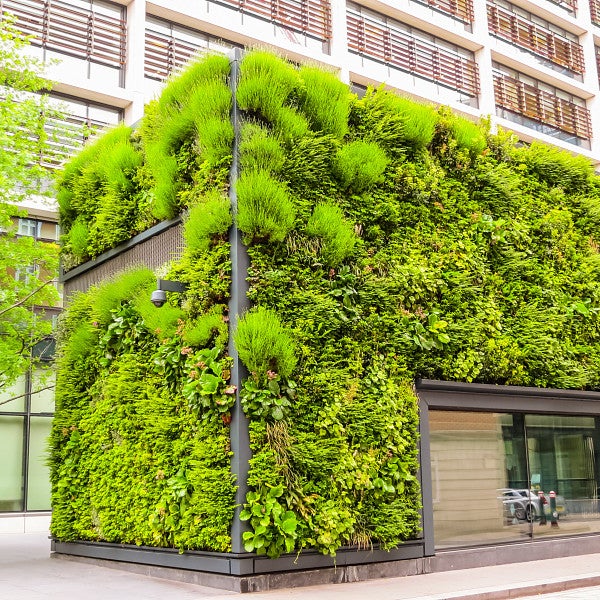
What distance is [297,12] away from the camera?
2675 cm


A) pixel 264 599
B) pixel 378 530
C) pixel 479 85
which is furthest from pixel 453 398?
pixel 479 85

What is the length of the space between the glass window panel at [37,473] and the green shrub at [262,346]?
45.9ft

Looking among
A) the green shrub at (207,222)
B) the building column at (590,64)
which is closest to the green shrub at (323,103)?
the green shrub at (207,222)

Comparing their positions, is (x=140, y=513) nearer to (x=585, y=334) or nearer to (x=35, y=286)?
(x=35, y=286)

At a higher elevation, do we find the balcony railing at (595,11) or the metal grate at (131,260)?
the balcony railing at (595,11)

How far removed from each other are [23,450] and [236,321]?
46.5 ft

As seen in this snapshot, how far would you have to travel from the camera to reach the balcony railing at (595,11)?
3609 centimetres

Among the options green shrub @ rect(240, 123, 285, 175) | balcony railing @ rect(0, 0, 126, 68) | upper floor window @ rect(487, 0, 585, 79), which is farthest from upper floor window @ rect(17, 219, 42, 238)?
upper floor window @ rect(487, 0, 585, 79)

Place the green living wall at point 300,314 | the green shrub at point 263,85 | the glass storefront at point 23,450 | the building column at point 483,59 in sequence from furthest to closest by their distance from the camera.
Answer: the building column at point 483,59 < the glass storefront at point 23,450 < the green shrub at point 263,85 < the green living wall at point 300,314

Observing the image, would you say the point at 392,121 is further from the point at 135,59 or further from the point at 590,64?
the point at 590,64

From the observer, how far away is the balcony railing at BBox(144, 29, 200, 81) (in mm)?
23625

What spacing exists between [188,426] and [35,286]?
6982 millimetres

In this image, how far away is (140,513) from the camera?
10875 millimetres

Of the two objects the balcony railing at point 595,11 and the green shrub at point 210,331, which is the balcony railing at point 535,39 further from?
the green shrub at point 210,331
